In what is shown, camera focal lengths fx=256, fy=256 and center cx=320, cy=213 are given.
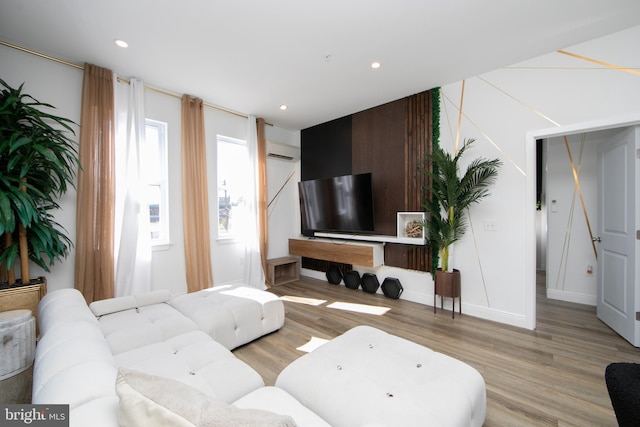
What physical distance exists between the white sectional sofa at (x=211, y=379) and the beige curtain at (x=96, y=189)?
86 cm

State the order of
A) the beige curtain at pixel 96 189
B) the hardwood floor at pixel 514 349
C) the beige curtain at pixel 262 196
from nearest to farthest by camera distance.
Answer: the hardwood floor at pixel 514 349
the beige curtain at pixel 96 189
the beige curtain at pixel 262 196

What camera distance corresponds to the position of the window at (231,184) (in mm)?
4281

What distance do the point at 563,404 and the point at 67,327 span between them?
3.06 m

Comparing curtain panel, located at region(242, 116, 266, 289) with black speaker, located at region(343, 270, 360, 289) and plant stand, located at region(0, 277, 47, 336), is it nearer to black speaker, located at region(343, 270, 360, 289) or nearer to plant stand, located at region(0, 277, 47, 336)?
black speaker, located at region(343, 270, 360, 289)

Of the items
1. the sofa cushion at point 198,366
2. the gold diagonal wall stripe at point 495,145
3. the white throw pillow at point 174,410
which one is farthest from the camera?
the gold diagonal wall stripe at point 495,145

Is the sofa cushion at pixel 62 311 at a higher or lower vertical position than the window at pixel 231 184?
lower

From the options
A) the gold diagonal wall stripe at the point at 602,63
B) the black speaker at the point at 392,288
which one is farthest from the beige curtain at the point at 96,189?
the gold diagonal wall stripe at the point at 602,63

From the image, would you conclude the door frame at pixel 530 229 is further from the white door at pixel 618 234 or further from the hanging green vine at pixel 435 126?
the hanging green vine at pixel 435 126

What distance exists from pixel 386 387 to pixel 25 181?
10.5 ft

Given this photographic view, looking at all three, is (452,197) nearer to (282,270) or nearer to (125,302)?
(282,270)

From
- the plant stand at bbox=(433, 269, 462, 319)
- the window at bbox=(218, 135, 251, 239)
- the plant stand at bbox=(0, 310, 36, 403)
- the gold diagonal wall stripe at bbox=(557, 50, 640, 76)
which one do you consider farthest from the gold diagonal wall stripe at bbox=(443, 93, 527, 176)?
the plant stand at bbox=(0, 310, 36, 403)

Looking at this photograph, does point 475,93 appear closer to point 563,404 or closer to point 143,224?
point 563,404

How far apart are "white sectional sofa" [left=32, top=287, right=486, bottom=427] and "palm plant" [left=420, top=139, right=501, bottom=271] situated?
1.79 m

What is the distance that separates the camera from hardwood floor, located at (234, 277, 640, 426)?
1.72 metres
